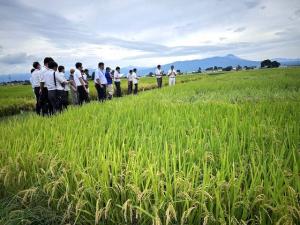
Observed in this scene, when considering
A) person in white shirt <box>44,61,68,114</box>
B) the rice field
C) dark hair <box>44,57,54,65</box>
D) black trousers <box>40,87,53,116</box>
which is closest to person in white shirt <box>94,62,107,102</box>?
black trousers <box>40,87,53,116</box>

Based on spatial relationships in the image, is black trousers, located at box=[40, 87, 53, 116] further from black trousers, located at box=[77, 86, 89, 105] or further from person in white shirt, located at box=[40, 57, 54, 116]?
black trousers, located at box=[77, 86, 89, 105]

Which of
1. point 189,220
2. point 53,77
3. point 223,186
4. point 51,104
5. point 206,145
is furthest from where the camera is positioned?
point 51,104

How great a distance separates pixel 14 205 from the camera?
95.8 inches

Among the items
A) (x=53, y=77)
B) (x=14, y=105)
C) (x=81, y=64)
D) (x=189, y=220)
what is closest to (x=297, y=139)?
(x=189, y=220)

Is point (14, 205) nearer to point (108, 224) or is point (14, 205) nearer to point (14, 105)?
point (108, 224)

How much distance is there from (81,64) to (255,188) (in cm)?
912

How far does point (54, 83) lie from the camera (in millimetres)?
7973

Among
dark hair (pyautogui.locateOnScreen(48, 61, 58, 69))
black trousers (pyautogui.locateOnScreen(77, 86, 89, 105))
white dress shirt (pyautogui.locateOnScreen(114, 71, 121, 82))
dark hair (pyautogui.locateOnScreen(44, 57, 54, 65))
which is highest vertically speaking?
dark hair (pyautogui.locateOnScreen(44, 57, 54, 65))

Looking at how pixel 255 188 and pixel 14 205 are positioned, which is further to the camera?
pixel 14 205

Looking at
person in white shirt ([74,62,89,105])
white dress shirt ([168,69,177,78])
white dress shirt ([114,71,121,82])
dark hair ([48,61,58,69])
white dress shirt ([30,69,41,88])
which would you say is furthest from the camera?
white dress shirt ([168,69,177,78])

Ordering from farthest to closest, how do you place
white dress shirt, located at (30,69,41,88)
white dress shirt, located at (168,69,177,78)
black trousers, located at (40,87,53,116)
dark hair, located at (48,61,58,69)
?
white dress shirt, located at (168,69,177,78) → white dress shirt, located at (30,69,41,88) → black trousers, located at (40,87,53,116) → dark hair, located at (48,61,58,69)

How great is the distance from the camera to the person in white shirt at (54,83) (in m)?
7.87

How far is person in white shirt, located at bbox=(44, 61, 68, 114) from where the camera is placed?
7871 millimetres

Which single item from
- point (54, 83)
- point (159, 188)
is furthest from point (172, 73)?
point (159, 188)
